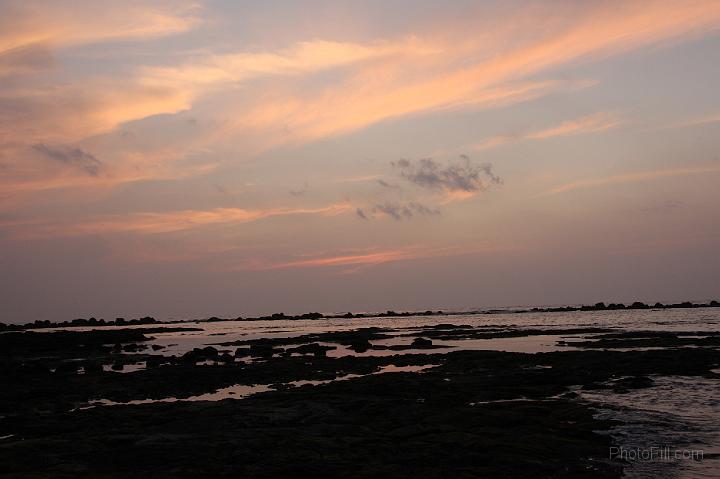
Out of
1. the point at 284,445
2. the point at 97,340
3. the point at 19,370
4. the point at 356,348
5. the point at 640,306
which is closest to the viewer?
the point at 284,445

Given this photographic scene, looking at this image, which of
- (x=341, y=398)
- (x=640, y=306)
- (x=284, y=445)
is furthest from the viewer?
(x=640, y=306)

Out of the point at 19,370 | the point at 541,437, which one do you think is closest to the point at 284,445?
the point at 541,437

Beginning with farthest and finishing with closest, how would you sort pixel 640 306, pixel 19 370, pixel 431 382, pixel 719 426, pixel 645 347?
pixel 640 306, pixel 645 347, pixel 19 370, pixel 431 382, pixel 719 426

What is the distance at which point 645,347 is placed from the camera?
48875 mm

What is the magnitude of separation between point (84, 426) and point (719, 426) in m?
22.4

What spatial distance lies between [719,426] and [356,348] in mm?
41248

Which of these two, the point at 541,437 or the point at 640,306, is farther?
the point at 640,306

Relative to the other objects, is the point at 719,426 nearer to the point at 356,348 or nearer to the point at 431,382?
the point at 431,382

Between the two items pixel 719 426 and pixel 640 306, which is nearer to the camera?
pixel 719 426

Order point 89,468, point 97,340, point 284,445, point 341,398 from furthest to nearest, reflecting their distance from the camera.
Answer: point 97,340
point 341,398
point 284,445
point 89,468

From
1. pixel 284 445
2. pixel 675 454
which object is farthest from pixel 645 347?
A: pixel 284 445

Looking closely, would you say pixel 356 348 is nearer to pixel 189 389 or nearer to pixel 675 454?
pixel 189 389

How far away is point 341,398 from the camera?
1035 inches

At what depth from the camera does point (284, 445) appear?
17.9m
